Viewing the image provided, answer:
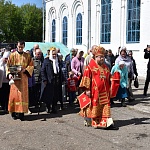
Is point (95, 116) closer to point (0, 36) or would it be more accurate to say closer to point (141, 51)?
point (141, 51)

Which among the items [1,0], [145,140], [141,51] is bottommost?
[145,140]

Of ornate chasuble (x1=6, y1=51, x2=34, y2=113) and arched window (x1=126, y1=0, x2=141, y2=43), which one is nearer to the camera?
ornate chasuble (x1=6, y1=51, x2=34, y2=113)

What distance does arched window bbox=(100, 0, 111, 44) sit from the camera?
21672 mm

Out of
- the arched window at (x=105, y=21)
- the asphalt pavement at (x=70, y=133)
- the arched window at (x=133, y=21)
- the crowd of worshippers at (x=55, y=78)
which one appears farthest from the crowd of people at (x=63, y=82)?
the arched window at (x=105, y=21)

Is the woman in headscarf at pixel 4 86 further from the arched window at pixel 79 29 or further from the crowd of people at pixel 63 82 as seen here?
the arched window at pixel 79 29

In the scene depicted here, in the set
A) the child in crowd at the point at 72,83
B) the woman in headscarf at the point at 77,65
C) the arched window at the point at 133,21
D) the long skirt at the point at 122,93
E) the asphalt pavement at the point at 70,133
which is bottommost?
the asphalt pavement at the point at 70,133

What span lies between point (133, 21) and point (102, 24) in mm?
3463

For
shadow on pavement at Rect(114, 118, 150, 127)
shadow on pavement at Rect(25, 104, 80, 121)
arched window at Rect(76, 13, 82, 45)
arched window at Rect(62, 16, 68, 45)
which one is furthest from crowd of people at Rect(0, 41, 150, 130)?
arched window at Rect(62, 16, 68, 45)

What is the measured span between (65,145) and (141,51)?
→ 1332 cm

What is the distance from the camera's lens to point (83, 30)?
24.7 meters

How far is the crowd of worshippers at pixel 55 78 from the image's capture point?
882cm

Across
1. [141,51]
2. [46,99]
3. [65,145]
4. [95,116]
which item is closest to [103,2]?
[141,51]

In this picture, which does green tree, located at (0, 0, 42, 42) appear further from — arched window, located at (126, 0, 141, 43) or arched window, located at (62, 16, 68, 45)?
arched window, located at (126, 0, 141, 43)

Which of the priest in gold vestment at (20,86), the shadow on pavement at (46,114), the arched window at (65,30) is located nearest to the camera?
the priest in gold vestment at (20,86)
